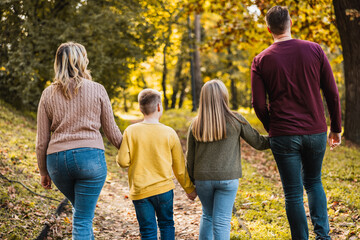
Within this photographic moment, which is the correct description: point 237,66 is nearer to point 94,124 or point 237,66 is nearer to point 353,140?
point 353,140

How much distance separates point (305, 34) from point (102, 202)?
31.3 feet

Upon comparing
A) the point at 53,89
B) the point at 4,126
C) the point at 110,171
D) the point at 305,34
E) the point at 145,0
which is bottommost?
the point at 110,171

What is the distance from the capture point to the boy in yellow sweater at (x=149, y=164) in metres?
3.72

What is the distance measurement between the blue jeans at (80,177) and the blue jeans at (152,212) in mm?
477

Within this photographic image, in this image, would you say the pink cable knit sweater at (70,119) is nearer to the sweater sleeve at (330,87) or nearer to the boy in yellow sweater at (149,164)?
the boy in yellow sweater at (149,164)

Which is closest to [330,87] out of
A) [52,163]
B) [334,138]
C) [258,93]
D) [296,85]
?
[296,85]

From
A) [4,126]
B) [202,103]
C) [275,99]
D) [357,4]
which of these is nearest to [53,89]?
[202,103]

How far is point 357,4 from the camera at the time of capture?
32.9 feet

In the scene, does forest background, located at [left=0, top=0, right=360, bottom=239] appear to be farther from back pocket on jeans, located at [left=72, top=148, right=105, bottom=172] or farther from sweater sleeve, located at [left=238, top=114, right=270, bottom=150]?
back pocket on jeans, located at [left=72, top=148, right=105, bottom=172]

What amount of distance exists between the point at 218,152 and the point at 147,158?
0.71m

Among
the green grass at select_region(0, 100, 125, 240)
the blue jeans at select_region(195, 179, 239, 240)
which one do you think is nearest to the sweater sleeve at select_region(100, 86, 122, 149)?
the blue jeans at select_region(195, 179, 239, 240)

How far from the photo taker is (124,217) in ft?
21.3

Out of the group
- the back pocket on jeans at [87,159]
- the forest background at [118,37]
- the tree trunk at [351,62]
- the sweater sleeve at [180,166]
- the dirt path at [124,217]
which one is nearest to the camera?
the back pocket on jeans at [87,159]

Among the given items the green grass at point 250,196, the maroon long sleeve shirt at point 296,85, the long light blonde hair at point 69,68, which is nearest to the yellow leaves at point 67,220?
the green grass at point 250,196
